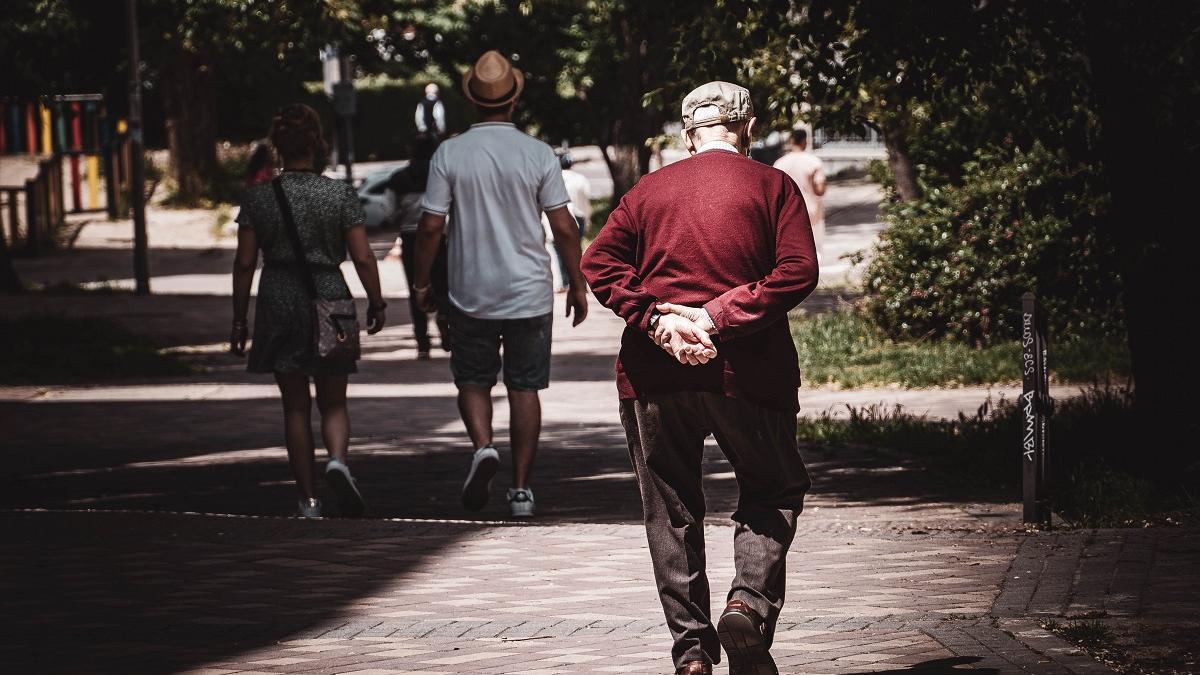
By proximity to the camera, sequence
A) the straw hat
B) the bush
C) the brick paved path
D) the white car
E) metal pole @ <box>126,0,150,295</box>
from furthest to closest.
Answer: the white car, metal pole @ <box>126,0,150,295</box>, the bush, the straw hat, the brick paved path

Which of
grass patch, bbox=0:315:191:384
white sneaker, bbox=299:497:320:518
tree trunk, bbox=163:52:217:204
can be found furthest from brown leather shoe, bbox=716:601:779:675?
tree trunk, bbox=163:52:217:204

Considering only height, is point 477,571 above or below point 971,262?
below

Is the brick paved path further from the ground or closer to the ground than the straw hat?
closer to the ground

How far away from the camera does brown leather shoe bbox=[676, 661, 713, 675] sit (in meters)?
4.84

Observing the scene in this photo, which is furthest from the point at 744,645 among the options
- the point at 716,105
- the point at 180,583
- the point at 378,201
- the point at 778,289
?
the point at 378,201

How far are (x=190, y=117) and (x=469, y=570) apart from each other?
28.7 metres

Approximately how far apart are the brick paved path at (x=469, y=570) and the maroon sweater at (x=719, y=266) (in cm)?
86

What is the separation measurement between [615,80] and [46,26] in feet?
68.9

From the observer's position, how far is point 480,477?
25.7 feet

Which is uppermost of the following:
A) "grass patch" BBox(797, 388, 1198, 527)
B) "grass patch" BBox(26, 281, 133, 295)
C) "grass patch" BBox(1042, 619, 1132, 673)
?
"grass patch" BBox(1042, 619, 1132, 673)

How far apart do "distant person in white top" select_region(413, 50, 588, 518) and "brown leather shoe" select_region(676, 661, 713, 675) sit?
3.02 metres

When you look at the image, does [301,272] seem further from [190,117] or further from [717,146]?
[190,117]

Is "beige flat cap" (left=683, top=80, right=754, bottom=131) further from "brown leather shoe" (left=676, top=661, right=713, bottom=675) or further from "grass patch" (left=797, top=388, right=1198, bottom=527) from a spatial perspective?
"grass patch" (left=797, top=388, right=1198, bottom=527)

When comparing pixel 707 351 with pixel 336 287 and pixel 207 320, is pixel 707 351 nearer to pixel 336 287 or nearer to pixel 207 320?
pixel 336 287
